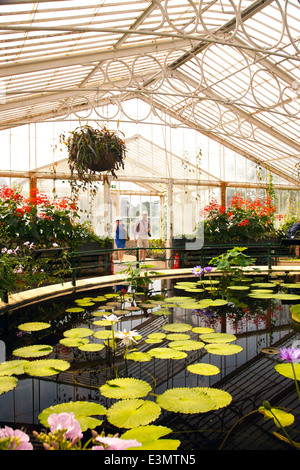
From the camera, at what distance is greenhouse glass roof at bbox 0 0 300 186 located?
4086mm

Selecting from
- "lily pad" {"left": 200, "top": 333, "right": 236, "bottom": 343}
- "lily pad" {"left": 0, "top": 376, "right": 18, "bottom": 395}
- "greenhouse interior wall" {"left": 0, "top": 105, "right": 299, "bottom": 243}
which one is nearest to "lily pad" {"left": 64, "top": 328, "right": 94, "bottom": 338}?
"lily pad" {"left": 0, "top": 376, "right": 18, "bottom": 395}

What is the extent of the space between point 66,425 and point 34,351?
75.7 inches

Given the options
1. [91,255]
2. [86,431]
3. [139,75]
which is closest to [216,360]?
[86,431]

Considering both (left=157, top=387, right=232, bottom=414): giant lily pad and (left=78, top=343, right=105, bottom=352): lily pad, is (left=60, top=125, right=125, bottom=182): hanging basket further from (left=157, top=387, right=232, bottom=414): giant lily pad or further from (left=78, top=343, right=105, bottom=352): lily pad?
(left=157, top=387, right=232, bottom=414): giant lily pad

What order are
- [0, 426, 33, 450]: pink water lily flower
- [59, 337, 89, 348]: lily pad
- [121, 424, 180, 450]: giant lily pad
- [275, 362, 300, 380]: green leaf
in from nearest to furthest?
[0, 426, 33, 450]: pink water lily flower
[121, 424, 180, 450]: giant lily pad
[275, 362, 300, 380]: green leaf
[59, 337, 89, 348]: lily pad

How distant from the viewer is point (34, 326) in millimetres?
3170

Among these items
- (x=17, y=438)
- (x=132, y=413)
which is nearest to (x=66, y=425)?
(x=17, y=438)

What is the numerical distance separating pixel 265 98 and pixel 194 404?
1095cm

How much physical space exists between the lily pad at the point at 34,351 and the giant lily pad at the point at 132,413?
965 millimetres

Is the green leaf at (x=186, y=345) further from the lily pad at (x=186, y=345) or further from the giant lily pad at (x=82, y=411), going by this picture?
the giant lily pad at (x=82, y=411)

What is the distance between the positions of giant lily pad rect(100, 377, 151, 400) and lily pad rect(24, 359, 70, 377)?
39 cm

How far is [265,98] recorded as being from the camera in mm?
10875

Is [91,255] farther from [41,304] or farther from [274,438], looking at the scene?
[274,438]

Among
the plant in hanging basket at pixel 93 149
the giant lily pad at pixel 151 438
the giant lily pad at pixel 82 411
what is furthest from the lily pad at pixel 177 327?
the plant in hanging basket at pixel 93 149
